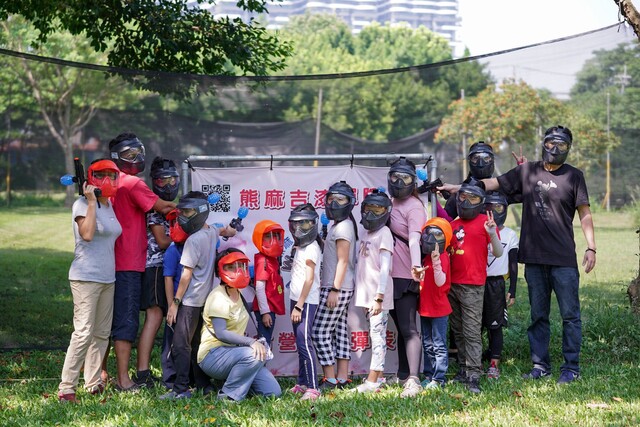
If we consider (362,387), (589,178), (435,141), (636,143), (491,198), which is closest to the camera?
(362,387)

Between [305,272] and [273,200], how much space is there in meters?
0.90

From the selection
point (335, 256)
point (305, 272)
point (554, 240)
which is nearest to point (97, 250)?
point (305, 272)

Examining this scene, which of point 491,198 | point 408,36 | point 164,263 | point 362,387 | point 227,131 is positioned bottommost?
point 362,387

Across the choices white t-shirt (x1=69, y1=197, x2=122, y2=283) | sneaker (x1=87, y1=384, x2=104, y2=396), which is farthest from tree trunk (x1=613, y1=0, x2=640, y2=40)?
sneaker (x1=87, y1=384, x2=104, y2=396)

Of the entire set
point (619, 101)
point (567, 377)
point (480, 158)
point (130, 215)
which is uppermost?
point (619, 101)

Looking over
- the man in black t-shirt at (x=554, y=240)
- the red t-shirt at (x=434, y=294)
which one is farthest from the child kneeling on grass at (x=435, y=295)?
the man in black t-shirt at (x=554, y=240)

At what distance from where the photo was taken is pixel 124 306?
248 inches

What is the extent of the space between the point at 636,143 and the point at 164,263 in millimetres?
5833

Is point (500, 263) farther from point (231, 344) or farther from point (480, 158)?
point (231, 344)

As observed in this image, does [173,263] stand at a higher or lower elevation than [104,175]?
lower

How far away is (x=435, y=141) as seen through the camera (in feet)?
53.9

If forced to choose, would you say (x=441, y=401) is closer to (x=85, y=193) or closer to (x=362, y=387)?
(x=362, y=387)

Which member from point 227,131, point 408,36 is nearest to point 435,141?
point 227,131

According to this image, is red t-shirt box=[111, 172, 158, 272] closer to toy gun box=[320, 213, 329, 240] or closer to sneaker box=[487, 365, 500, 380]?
toy gun box=[320, 213, 329, 240]
